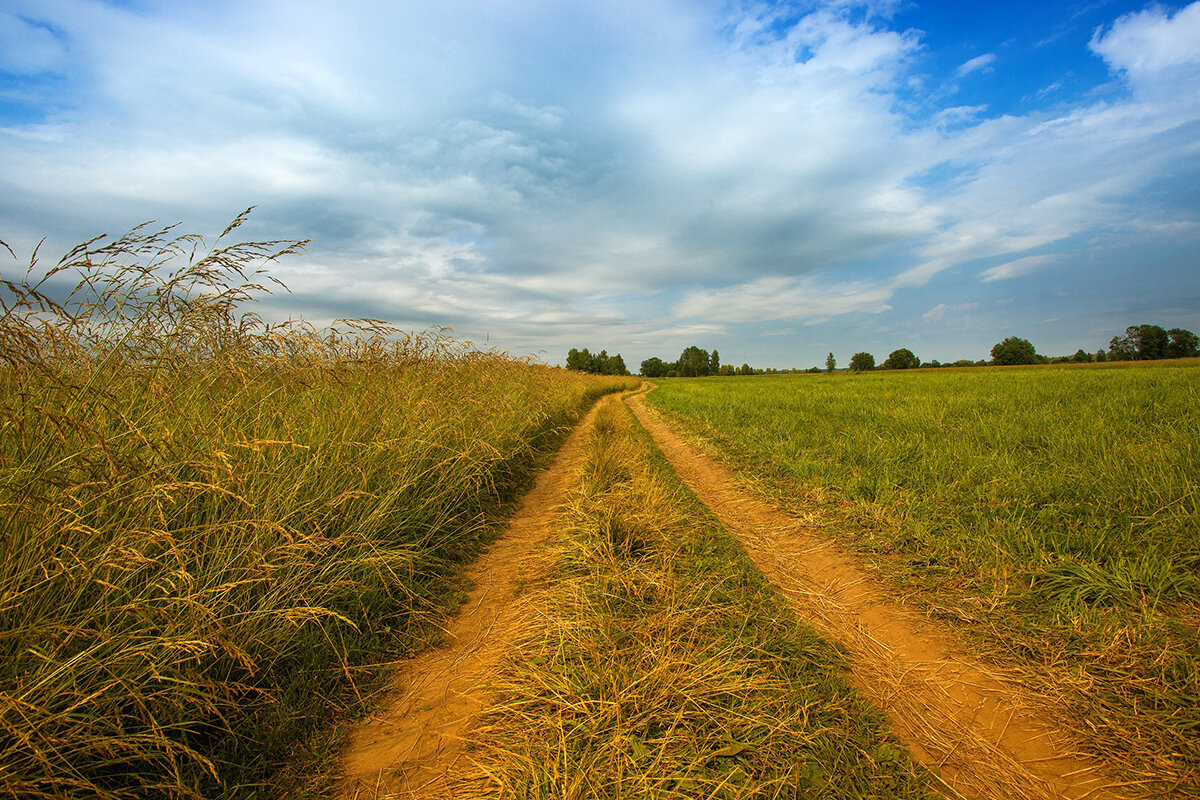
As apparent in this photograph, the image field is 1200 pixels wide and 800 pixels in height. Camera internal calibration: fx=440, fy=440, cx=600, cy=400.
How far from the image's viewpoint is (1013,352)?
6119cm

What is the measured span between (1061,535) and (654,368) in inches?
3832

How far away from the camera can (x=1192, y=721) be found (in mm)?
1965

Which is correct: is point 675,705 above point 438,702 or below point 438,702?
above

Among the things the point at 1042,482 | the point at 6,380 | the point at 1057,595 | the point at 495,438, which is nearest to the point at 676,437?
the point at 495,438

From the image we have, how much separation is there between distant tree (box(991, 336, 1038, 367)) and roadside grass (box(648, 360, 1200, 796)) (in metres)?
71.7

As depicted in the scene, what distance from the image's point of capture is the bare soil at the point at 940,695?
1.88 m

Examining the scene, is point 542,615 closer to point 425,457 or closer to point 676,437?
point 425,457

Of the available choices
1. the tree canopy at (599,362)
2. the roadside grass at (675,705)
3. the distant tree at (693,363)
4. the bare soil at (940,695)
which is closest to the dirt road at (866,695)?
the bare soil at (940,695)

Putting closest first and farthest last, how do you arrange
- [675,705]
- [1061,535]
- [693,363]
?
[675,705], [1061,535], [693,363]

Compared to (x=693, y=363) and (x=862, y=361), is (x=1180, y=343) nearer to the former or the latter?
(x=862, y=361)

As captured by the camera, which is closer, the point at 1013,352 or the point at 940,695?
the point at 940,695

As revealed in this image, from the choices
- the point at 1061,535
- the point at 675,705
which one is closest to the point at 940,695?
the point at 675,705

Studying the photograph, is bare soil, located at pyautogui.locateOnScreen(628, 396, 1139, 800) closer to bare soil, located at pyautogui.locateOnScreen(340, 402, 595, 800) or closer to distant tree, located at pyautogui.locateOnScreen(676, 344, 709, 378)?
bare soil, located at pyautogui.locateOnScreen(340, 402, 595, 800)

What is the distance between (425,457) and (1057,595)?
5.04 metres
